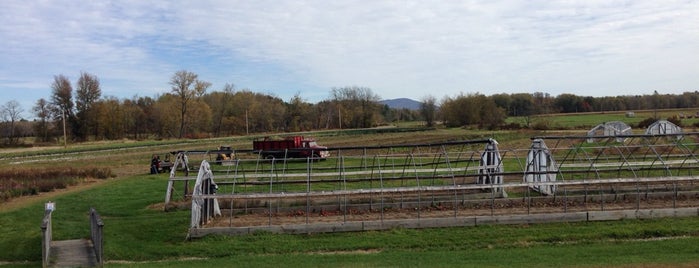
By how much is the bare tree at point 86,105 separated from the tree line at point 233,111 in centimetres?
14

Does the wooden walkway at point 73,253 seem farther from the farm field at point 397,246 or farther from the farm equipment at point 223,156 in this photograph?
the farm equipment at point 223,156

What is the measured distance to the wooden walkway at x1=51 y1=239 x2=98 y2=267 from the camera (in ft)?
36.9

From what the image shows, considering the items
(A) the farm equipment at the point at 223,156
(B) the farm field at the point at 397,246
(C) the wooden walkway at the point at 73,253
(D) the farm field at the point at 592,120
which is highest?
(D) the farm field at the point at 592,120

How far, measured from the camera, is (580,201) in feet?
52.3

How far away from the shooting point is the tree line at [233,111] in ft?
270

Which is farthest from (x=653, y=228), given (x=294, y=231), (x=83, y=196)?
(x=83, y=196)

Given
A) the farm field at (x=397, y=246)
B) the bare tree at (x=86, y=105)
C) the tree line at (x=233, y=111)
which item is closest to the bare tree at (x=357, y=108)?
the tree line at (x=233, y=111)

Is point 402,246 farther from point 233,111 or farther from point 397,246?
point 233,111

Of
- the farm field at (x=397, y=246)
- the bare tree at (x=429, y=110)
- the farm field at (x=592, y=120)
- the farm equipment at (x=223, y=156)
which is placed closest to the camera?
the farm field at (x=397, y=246)

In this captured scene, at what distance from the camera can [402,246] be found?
467 inches

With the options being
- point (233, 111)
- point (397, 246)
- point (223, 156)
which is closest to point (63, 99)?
point (233, 111)

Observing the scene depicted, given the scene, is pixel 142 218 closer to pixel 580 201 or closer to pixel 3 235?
pixel 3 235

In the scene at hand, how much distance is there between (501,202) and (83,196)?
603 inches

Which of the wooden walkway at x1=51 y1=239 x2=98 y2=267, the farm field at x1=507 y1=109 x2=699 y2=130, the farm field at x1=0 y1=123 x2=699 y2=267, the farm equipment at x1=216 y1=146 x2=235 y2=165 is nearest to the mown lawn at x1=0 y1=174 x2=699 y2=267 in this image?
the farm field at x1=0 y1=123 x2=699 y2=267
